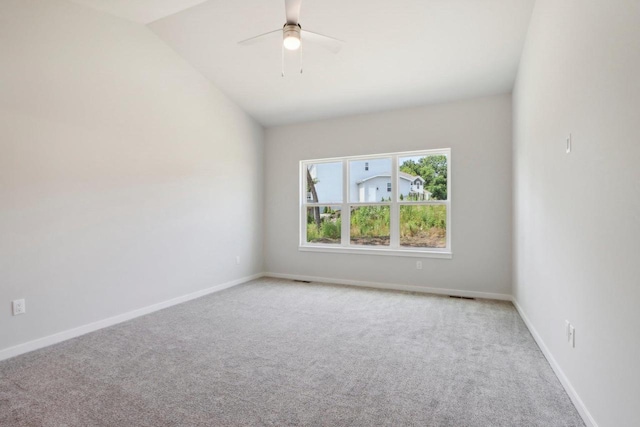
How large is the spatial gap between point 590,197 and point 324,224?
4.10 m

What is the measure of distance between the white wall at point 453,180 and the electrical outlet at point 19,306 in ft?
11.6

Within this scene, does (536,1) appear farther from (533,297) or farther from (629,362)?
(629,362)

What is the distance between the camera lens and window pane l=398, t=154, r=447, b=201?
4795 mm

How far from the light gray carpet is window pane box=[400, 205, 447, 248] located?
1.33m

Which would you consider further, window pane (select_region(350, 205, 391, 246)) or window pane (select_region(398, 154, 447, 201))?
window pane (select_region(350, 205, 391, 246))

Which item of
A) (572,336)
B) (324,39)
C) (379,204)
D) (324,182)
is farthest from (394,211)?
(572,336)

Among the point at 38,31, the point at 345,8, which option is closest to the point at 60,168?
the point at 38,31

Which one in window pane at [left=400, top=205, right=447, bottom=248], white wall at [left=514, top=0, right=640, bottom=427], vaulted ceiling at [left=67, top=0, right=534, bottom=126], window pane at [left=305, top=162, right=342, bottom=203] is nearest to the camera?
white wall at [left=514, top=0, right=640, bottom=427]

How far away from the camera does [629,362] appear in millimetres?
1374

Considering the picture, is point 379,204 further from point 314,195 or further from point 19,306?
point 19,306

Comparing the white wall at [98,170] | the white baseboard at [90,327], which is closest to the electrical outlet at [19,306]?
the white wall at [98,170]

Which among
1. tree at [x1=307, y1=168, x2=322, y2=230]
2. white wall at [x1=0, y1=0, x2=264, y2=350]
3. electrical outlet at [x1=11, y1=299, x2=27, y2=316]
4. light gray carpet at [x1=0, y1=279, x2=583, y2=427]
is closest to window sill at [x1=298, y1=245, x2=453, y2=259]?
tree at [x1=307, y1=168, x2=322, y2=230]

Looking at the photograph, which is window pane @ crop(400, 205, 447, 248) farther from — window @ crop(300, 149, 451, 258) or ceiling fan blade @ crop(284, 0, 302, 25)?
ceiling fan blade @ crop(284, 0, 302, 25)

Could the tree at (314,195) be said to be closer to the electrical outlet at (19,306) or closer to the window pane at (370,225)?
the window pane at (370,225)
